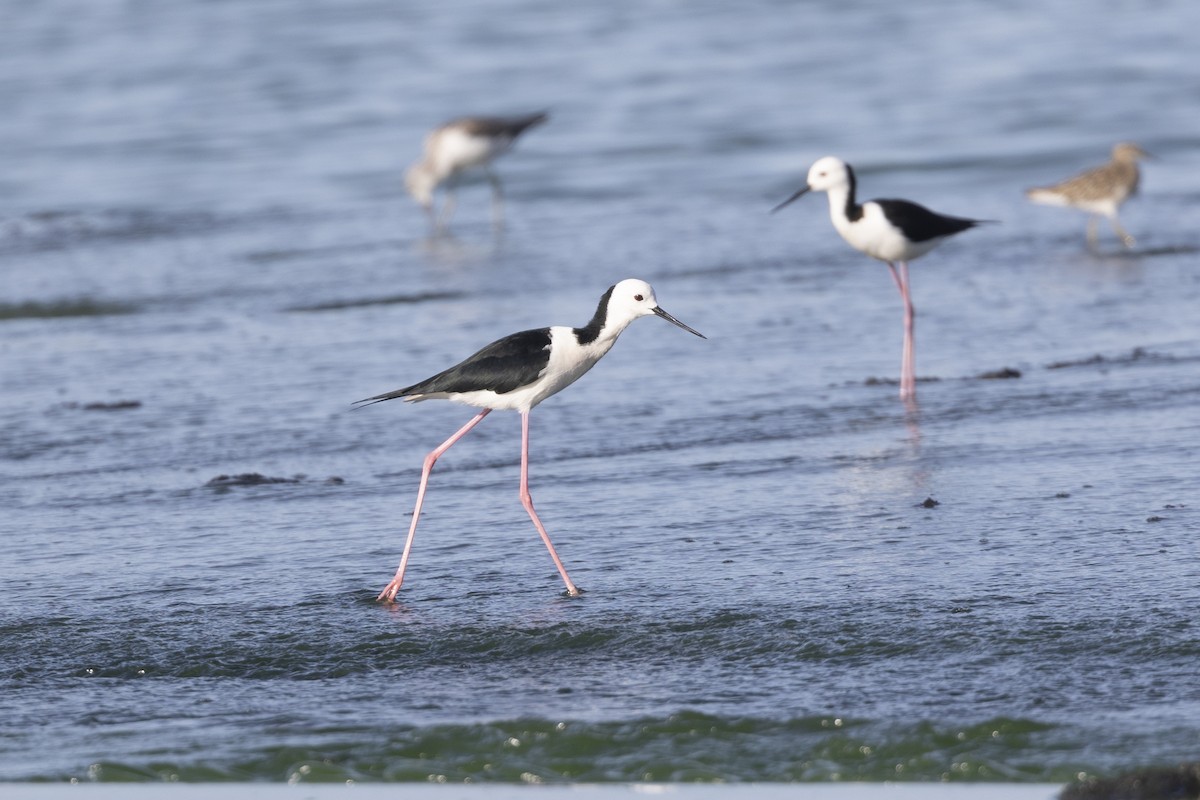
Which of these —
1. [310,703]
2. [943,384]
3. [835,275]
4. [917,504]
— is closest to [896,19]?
[835,275]

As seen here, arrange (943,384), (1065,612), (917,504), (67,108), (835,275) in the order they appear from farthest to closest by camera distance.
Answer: (67,108), (835,275), (943,384), (917,504), (1065,612)

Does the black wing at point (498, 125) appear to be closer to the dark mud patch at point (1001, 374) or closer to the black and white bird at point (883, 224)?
the black and white bird at point (883, 224)

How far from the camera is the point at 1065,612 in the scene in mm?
5434

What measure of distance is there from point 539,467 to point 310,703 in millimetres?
2819

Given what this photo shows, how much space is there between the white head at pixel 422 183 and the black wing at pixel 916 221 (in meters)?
7.07

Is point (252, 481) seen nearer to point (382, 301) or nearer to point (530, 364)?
point (530, 364)

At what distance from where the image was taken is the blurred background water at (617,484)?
4844 millimetres

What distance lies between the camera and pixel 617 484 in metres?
7.40

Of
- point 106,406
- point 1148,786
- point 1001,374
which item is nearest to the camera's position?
point 1148,786

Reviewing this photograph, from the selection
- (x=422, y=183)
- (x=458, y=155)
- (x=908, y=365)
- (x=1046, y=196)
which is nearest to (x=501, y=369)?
(x=908, y=365)

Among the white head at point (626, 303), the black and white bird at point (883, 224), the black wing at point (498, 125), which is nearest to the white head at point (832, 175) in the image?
the black and white bird at point (883, 224)

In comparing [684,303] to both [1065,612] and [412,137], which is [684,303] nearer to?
[1065,612]

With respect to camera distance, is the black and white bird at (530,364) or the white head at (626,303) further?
the white head at (626,303)

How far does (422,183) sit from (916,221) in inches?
299
